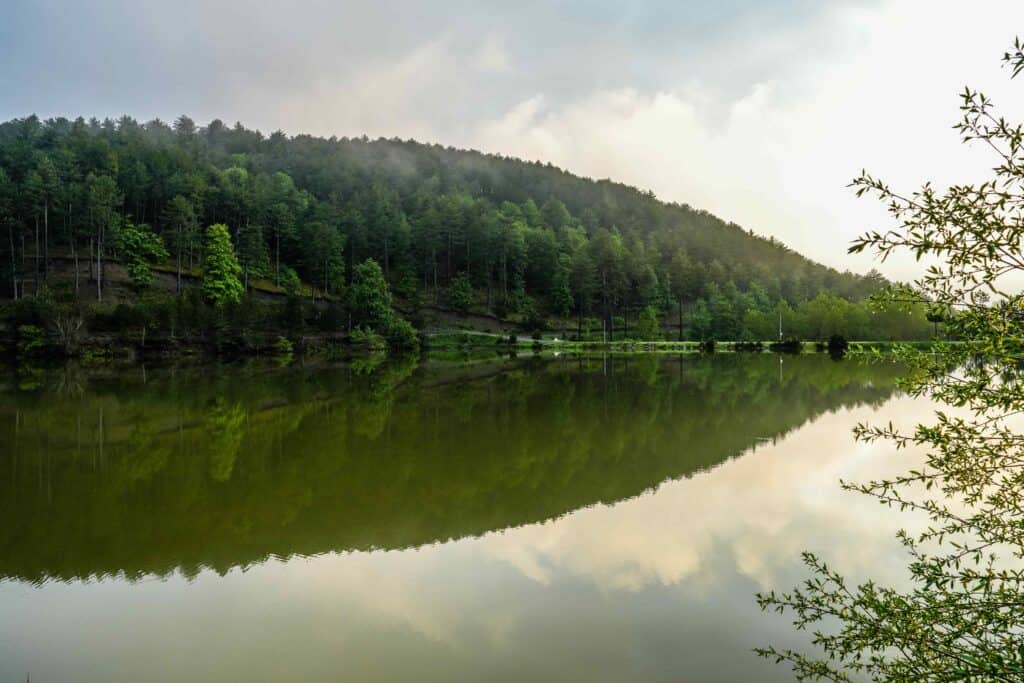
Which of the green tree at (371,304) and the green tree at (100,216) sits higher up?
the green tree at (100,216)

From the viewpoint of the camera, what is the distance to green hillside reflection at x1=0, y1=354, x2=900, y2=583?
10445 millimetres

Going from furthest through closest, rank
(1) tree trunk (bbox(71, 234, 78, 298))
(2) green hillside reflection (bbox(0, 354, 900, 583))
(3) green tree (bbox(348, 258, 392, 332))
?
(3) green tree (bbox(348, 258, 392, 332))
(1) tree trunk (bbox(71, 234, 78, 298))
(2) green hillside reflection (bbox(0, 354, 900, 583))

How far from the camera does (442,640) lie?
701cm

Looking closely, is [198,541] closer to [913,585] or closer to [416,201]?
[913,585]

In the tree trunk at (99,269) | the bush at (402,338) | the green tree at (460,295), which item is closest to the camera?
the tree trunk at (99,269)

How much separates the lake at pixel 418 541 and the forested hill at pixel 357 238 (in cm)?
6941

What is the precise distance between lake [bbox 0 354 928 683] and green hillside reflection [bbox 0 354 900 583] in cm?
9

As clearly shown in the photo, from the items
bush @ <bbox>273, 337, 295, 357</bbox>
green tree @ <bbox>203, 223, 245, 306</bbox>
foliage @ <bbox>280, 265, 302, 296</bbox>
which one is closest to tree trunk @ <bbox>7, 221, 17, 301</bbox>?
green tree @ <bbox>203, 223, 245, 306</bbox>

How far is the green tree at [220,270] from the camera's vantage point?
A: 246 feet

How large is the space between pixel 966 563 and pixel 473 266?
109 meters

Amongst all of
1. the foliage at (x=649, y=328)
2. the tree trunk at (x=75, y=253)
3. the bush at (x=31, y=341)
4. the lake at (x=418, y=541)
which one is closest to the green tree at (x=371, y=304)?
the tree trunk at (x=75, y=253)

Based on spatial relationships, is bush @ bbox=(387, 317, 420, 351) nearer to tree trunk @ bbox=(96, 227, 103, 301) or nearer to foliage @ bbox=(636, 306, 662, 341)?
tree trunk @ bbox=(96, 227, 103, 301)

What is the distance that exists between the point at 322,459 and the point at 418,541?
671 cm

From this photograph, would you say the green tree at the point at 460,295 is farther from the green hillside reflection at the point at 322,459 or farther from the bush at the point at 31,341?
the green hillside reflection at the point at 322,459
